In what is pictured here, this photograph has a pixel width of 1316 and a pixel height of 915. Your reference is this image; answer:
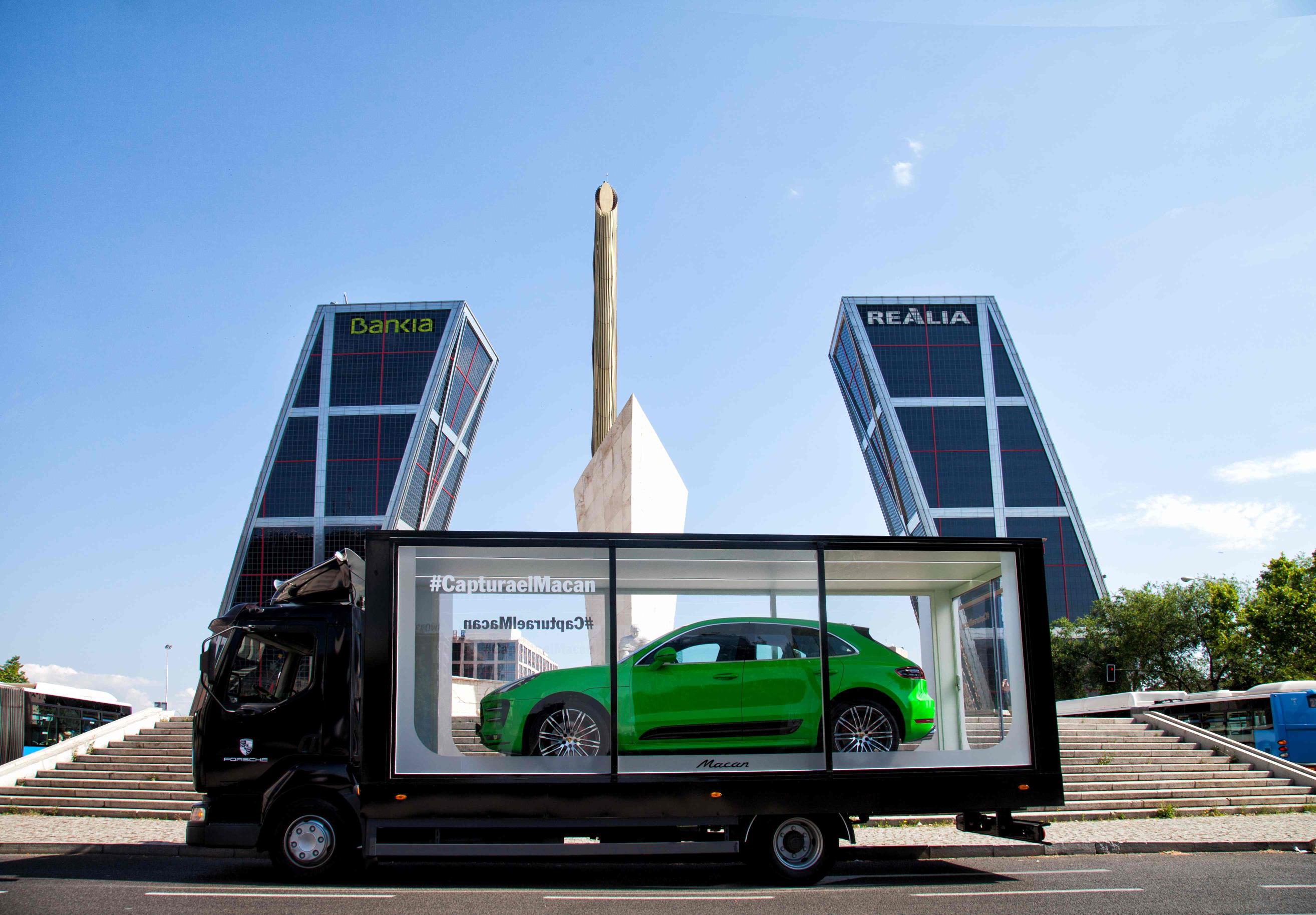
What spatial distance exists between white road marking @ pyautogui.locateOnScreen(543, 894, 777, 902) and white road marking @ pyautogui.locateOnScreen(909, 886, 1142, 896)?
1393 millimetres

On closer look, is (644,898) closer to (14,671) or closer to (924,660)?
(924,660)

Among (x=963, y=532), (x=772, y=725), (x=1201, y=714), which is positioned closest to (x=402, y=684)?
(x=772, y=725)

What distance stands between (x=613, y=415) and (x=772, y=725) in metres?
22.3

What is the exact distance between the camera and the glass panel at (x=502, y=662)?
8.38 metres

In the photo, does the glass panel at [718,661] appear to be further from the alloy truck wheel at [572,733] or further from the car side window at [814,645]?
the alloy truck wheel at [572,733]

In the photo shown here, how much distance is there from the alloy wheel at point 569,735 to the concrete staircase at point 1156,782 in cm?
798

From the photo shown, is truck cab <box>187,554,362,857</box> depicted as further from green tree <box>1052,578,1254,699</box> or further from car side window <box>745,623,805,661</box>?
green tree <box>1052,578,1254,699</box>

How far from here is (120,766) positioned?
1766 cm

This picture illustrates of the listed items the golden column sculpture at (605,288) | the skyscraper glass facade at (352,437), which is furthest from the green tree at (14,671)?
the golden column sculpture at (605,288)

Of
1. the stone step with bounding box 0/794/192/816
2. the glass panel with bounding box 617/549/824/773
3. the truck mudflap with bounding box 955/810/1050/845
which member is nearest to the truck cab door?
the glass panel with bounding box 617/549/824/773

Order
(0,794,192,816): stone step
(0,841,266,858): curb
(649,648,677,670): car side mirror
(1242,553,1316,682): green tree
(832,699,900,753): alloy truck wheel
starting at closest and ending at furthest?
(649,648,677,670): car side mirror, (832,699,900,753): alloy truck wheel, (0,841,266,858): curb, (0,794,192,816): stone step, (1242,553,1316,682): green tree

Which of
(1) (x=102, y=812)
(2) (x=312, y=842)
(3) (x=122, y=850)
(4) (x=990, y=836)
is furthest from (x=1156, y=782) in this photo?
(1) (x=102, y=812)

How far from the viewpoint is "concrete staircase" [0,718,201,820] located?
15719mm

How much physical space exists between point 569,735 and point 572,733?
0.02 metres
